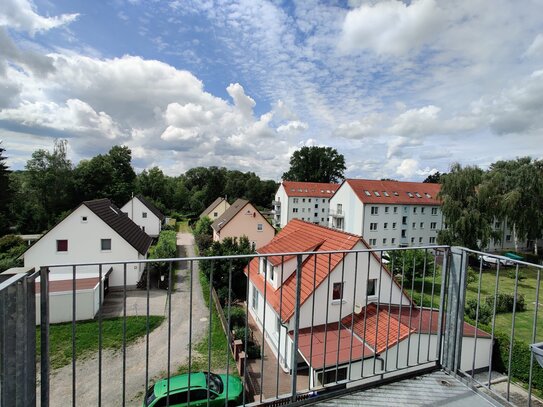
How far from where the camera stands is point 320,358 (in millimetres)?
Result: 6996

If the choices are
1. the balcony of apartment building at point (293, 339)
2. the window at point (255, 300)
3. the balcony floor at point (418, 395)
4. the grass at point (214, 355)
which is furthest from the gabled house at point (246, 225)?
the balcony floor at point (418, 395)

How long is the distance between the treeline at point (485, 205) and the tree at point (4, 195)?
122ft

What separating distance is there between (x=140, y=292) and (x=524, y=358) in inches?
584

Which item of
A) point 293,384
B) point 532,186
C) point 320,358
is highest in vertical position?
point 532,186

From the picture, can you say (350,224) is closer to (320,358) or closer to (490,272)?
(490,272)

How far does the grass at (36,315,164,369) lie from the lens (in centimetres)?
896

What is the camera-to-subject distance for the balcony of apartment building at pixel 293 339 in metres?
1.80

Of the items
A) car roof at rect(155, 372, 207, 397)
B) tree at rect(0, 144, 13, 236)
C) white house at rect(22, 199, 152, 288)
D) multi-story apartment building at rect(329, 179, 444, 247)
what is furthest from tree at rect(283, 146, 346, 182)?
car roof at rect(155, 372, 207, 397)

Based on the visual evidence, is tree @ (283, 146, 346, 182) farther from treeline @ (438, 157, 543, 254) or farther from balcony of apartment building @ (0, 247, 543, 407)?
balcony of apartment building @ (0, 247, 543, 407)

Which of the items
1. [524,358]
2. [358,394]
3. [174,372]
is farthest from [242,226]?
[358,394]

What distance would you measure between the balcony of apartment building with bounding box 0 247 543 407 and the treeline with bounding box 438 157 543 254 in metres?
2.51

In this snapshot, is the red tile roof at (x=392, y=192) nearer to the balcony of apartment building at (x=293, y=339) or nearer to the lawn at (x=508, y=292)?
the lawn at (x=508, y=292)

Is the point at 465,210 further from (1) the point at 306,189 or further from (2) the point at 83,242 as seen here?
(2) the point at 83,242

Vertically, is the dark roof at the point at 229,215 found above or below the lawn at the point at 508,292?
above
